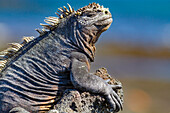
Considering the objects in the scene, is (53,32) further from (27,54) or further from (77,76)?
(77,76)

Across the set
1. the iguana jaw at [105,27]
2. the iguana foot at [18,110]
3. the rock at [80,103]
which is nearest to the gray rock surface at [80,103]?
the rock at [80,103]

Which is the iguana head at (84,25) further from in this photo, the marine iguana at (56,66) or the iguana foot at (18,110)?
the iguana foot at (18,110)

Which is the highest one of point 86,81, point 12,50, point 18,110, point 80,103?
point 12,50

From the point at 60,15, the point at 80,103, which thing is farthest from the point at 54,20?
the point at 80,103

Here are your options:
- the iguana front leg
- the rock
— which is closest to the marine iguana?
the iguana front leg

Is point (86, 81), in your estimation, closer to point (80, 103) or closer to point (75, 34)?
point (80, 103)

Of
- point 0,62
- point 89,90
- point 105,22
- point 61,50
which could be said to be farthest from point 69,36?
point 0,62

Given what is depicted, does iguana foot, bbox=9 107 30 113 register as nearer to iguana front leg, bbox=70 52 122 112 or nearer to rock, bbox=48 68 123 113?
rock, bbox=48 68 123 113

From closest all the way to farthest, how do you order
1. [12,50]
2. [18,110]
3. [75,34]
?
1. [18,110]
2. [75,34]
3. [12,50]
